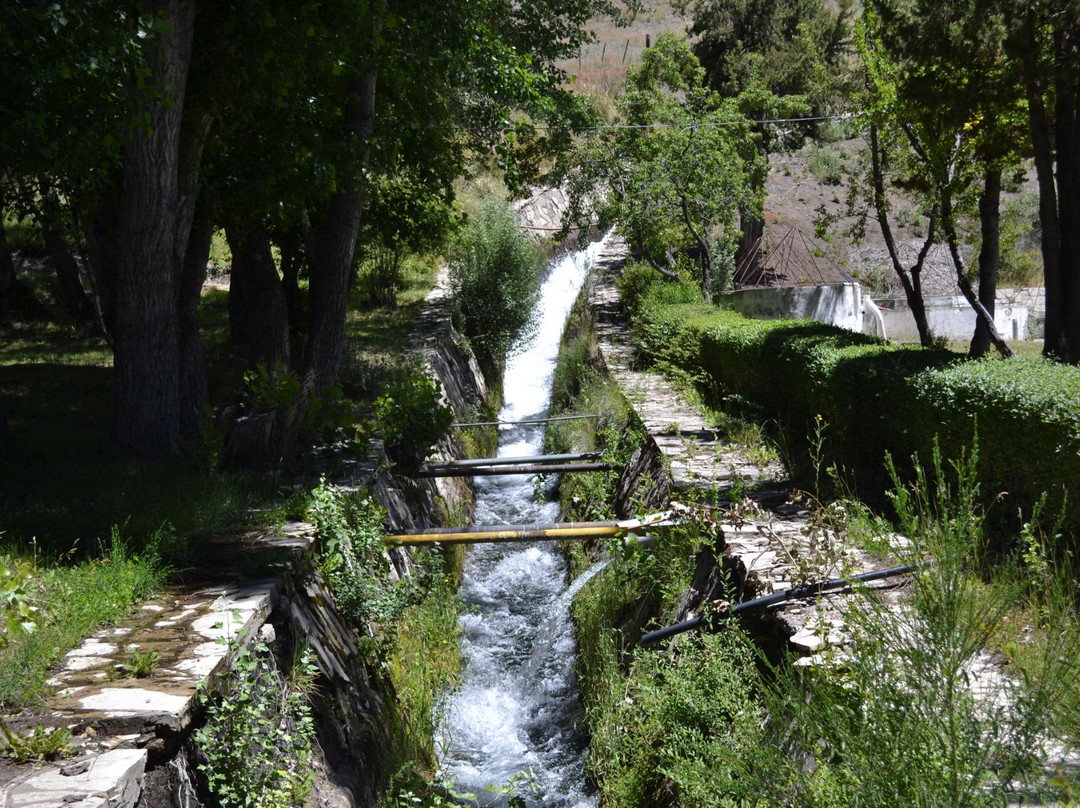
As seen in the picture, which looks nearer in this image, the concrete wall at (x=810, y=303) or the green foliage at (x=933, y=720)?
the green foliage at (x=933, y=720)

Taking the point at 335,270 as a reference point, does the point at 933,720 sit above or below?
below

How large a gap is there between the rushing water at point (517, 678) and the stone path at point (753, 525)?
164 cm

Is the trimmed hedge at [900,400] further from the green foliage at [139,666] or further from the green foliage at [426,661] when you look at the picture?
the green foliage at [139,666]

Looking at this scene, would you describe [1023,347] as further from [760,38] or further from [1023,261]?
[760,38]

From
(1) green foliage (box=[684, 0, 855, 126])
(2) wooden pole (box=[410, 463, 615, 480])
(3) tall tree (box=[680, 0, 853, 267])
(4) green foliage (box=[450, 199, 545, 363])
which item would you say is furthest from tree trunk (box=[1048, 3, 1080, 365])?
(1) green foliage (box=[684, 0, 855, 126])

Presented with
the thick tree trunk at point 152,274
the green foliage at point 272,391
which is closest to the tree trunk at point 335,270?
the green foliage at point 272,391

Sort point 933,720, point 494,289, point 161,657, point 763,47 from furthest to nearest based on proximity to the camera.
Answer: point 763,47 < point 494,289 < point 161,657 < point 933,720

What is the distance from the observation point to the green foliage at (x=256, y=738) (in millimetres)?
3842

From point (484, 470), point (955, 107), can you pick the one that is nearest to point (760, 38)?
point (955, 107)

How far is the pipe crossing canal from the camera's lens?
6789mm

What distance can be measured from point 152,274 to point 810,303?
621 inches

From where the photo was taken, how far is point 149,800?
339 cm

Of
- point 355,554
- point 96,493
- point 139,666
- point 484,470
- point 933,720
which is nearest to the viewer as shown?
point 933,720

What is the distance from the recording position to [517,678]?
809 cm
